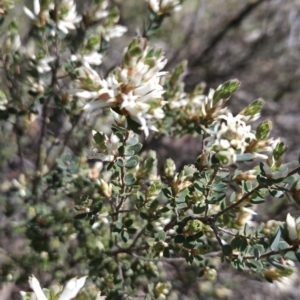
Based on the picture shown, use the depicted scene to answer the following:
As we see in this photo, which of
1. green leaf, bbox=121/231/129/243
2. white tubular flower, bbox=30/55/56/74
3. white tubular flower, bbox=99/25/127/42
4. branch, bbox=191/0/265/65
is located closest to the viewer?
green leaf, bbox=121/231/129/243

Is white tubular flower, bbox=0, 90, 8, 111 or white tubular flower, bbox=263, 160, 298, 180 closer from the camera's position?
white tubular flower, bbox=263, 160, 298, 180

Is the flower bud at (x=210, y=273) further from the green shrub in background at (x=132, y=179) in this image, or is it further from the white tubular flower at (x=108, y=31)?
the white tubular flower at (x=108, y=31)

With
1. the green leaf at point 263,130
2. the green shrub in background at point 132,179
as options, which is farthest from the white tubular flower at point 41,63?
the green leaf at point 263,130

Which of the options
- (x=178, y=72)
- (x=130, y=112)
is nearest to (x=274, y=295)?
(x=178, y=72)

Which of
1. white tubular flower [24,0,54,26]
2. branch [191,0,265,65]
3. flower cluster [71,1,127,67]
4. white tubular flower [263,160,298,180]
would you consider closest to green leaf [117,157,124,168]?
white tubular flower [263,160,298,180]

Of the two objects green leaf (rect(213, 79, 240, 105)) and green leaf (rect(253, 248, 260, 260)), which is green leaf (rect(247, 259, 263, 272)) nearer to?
green leaf (rect(253, 248, 260, 260))

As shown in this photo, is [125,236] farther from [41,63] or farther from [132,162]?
[41,63]

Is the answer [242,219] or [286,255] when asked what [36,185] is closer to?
[242,219]
